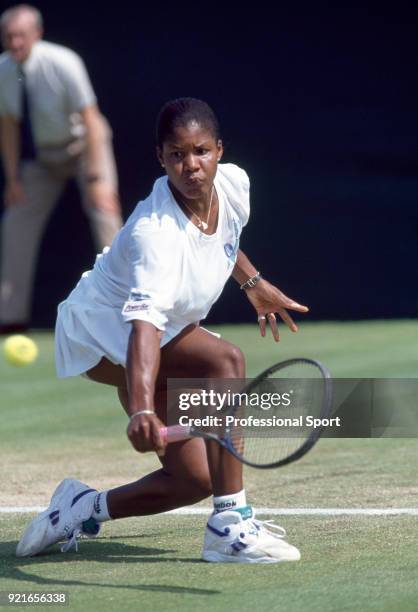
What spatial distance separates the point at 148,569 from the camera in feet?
14.3

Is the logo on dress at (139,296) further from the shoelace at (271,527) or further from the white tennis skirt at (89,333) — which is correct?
the shoelace at (271,527)

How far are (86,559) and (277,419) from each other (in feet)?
2.52

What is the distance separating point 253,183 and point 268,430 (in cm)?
739

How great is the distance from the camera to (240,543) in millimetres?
4391

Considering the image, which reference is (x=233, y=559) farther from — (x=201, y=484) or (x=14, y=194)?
(x=14, y=194)

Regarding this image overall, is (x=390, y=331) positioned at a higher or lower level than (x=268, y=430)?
lower

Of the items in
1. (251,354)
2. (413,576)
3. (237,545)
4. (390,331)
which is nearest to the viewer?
(413,576)

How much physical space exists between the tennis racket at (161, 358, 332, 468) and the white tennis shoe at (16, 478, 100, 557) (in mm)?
642

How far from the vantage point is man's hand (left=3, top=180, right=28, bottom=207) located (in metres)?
11.5

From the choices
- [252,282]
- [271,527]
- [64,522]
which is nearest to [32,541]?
[64,522]

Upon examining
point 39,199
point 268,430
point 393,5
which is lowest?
point 39,199

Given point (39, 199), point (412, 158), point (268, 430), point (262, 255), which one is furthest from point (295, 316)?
point (268, 430)

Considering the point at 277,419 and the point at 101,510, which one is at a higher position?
the point at 277,419

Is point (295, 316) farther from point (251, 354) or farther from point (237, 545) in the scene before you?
point (237, 545)
